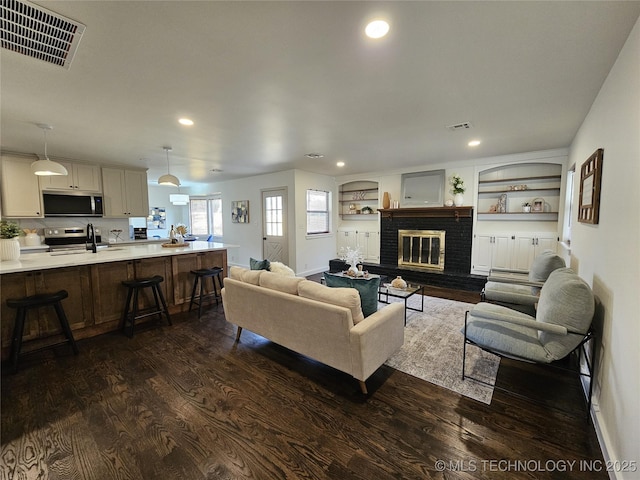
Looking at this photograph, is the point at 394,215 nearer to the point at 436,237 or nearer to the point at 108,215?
the point at 436,237

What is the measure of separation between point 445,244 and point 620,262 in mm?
4039

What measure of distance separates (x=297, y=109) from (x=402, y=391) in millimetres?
2835

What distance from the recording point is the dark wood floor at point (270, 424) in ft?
4.95

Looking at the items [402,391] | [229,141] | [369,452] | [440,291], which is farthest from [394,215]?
[369,452]

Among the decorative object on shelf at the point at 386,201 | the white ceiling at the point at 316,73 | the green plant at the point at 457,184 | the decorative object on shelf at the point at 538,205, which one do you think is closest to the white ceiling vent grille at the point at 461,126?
the white ceiling at the point at 316,73

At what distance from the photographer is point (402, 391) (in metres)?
2.16

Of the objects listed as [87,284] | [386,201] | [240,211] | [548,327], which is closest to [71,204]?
[87,284]

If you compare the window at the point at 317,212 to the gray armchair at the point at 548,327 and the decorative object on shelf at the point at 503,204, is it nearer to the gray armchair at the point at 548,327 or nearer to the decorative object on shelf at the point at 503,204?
the decorative object on shelf at the point at 503,204

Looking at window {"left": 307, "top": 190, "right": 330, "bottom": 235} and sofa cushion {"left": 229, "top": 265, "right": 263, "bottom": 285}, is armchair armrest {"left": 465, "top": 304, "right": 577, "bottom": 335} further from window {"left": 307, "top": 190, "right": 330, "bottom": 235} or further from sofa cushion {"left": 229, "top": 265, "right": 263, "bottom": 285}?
window {"left": 307, "top": 190, "right": 330, "bottom": 235}

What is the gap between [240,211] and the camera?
287 inches

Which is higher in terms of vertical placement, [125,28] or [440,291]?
[125,28]

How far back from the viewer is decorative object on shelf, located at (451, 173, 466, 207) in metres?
5.26

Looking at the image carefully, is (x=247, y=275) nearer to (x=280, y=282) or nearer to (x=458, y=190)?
(x=280, y=282)

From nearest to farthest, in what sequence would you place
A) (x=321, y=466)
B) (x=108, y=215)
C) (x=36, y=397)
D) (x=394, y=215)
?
(x=321, y=466), (x=36, y=397), (x=108, y=215), (x=394, y=215)
